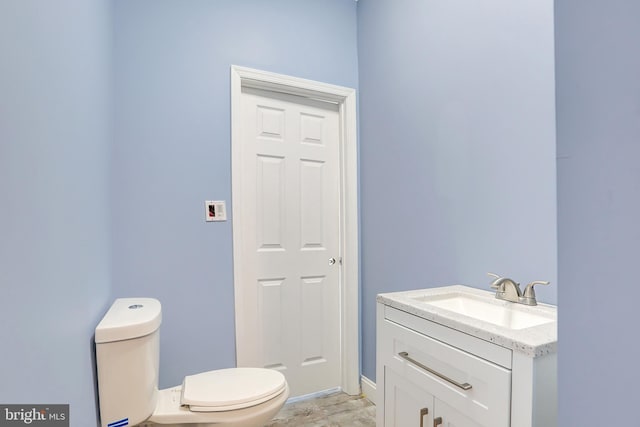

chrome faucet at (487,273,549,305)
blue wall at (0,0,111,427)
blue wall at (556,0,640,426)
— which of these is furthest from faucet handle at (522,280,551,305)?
blue wall at (0,0,111,427)

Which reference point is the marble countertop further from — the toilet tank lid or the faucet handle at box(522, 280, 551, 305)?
the toilet tank lid

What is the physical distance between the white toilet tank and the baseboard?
4.58ft

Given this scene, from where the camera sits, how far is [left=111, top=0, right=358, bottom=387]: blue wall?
179 centimetres

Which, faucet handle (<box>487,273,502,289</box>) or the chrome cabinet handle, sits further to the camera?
faucet handle (<box>487,273,502,289</box>)

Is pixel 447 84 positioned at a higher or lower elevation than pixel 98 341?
higher

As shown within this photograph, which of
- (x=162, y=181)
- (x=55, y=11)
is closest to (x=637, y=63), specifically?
(x=55, y=11)

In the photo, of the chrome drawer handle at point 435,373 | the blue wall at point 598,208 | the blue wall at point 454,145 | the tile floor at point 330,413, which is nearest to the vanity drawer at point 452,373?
the chrome drawer handle at point 435,373

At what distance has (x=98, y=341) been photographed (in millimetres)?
1162

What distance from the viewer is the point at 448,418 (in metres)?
1.10

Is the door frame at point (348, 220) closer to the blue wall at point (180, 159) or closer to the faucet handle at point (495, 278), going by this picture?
the blue wall at point (180, 159)

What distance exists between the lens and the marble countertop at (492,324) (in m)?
0.89

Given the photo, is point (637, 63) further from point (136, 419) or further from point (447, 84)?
point (136, 419)

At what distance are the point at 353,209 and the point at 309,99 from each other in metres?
0.81

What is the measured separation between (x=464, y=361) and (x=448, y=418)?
0.69ft
